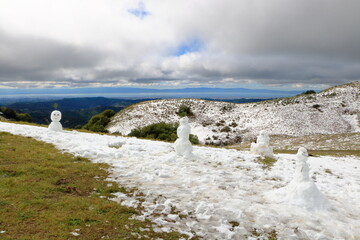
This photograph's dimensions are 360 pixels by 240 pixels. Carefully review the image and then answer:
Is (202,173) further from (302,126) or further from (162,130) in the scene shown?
(302,126)

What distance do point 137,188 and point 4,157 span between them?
9.18 meters

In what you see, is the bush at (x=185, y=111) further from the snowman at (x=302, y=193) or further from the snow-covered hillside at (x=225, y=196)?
the snowman at (x=302, y=193)

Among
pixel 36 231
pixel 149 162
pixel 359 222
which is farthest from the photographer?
pixel 149 162

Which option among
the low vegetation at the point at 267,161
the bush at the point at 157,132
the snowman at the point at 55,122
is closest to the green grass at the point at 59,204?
the low vegetation at the point at 267,161

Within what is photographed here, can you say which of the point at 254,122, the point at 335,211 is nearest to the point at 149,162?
the point at 335,211

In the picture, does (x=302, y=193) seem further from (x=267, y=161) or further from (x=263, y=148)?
(x=263, y=148)

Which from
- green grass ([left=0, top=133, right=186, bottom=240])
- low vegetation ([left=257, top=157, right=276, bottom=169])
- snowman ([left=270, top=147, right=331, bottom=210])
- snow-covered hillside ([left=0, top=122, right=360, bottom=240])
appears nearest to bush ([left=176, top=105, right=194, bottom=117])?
low vegetation ([left=257, top=157, right=276, bottom=169])

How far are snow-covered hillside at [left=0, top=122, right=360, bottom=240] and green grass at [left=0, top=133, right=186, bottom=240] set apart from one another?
871 millimetres

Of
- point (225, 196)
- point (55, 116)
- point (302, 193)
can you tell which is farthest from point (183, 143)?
point (55, 116)

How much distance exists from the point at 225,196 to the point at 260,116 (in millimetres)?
66924

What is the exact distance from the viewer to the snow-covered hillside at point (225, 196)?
782 centimetres

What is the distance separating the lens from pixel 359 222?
873cm

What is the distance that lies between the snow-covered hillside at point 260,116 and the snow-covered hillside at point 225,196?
42691 mm

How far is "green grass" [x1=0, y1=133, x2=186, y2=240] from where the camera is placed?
263 inches
